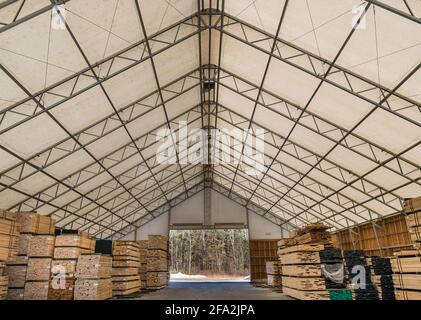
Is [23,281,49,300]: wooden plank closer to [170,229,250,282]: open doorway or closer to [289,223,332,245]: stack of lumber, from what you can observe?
[289,223,332,245]: stack of lumber

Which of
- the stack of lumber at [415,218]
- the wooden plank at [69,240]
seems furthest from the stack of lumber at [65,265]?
the stack of lumber at [415,218]

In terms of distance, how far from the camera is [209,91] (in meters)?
16.6

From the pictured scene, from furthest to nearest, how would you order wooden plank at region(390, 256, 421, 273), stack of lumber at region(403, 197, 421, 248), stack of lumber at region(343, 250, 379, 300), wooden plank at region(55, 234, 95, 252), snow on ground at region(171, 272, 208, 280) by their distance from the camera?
snow on ground at region(171, 272, 208, 280), wooden plank at region(55, 234, 95, 252), stack of lumber at region(343, 250, 379, 300), stack of lumber at region(403, 197, 421, 248), wooden plank at region(390, 256, 421, 273)

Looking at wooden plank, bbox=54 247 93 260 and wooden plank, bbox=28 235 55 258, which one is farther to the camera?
wooden plank, bbox=54 247 93 260

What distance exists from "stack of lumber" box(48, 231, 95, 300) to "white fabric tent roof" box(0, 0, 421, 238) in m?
3.78

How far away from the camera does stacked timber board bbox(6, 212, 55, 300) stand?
39.8ft

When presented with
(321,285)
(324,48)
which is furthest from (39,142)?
(321,285)

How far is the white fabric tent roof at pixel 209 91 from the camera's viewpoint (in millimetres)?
8766

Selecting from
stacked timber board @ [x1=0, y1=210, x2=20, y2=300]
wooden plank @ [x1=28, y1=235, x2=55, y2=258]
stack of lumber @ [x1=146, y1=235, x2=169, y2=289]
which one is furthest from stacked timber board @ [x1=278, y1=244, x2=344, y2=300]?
stacked timber board @ [x1=0, y1=210, x2=20, y2=300]

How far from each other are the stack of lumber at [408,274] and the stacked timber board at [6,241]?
13.4 m

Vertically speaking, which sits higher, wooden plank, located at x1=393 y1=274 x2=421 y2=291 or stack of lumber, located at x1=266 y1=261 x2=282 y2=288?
wooden plank, located at x1=393 y1=274 x2=421 y2=291

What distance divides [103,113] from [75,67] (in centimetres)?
329

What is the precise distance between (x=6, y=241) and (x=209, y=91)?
38.9 ft

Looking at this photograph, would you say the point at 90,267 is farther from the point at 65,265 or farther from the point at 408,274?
the point at 408,274
